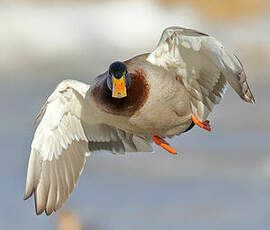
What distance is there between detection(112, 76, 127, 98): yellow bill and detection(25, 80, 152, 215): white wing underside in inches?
35.0

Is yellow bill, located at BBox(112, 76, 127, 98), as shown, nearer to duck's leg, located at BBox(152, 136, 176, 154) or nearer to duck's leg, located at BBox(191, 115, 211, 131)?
duck's leg, located at BBox(191, 115, 211, 131)

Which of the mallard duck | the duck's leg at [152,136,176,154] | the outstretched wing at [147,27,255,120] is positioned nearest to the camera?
the outstretched wing at [147,27,255,120]

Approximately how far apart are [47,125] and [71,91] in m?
0.71

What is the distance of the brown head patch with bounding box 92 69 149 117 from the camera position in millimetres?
10375

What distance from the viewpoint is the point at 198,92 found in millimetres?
11289

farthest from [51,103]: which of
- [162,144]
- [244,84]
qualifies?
[244,84]

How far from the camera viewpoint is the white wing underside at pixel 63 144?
1102 cm

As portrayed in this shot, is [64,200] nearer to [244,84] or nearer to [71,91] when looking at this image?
[71,91]

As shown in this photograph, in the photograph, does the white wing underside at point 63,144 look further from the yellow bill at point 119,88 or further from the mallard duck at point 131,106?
the yellow bill at point 119,88

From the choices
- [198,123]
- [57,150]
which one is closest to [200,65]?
[198,123]

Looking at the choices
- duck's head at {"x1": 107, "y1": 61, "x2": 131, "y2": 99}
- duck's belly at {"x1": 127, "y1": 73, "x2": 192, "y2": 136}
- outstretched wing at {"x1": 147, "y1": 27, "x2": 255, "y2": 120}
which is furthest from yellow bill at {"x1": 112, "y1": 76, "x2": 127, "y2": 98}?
outstretched wing at {"x1": 147, "y1": 27, "x2": 255, "y2": 120}

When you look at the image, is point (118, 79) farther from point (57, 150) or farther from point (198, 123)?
point (57, 150)

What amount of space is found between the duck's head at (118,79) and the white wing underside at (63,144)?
792mm

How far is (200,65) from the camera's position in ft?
35.9
